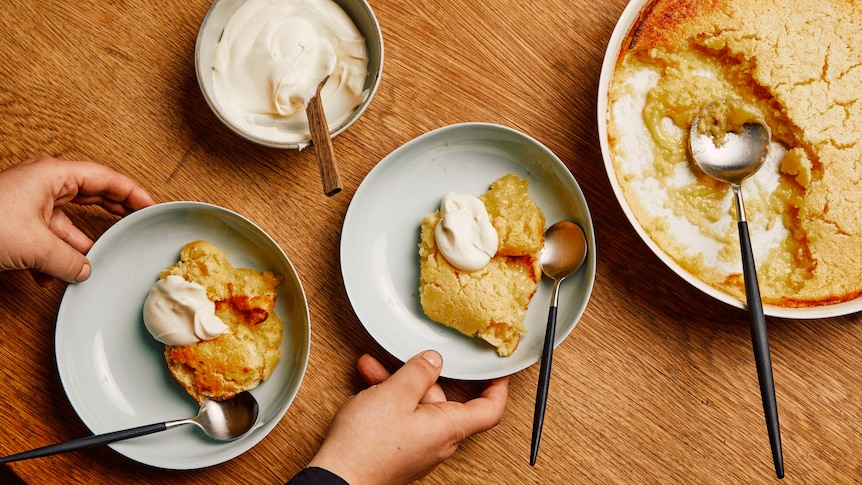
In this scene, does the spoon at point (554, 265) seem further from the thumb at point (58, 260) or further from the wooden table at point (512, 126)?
the thumb at point (58, 260)

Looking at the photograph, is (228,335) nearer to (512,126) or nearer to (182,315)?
(182,315)

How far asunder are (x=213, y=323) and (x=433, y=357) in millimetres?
499

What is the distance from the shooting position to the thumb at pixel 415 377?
1.30 m

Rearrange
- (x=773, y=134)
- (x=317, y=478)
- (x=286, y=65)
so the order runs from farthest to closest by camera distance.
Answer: (x=773, y=134)
(x=286, y=65)
(x=317, y=478)

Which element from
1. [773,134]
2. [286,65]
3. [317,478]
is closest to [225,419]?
[317,478]

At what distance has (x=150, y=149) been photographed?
57.9 inches

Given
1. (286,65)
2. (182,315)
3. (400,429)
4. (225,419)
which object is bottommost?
(225,419)

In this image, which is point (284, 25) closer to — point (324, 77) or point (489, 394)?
point (324, 77)

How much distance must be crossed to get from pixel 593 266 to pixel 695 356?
0.37 m

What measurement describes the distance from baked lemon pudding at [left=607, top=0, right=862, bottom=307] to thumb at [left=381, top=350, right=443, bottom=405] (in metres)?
0.59

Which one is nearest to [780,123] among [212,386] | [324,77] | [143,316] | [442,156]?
[442,156]

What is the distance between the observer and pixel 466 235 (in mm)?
1371

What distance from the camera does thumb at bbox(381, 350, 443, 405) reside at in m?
1.30

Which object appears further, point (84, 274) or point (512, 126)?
point (512, 126)
